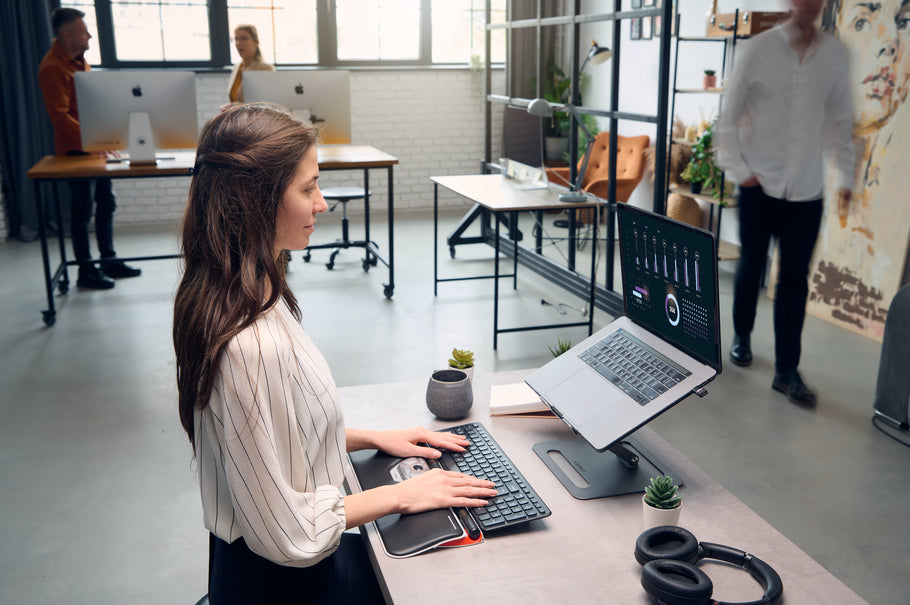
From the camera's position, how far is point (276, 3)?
659 centimetres

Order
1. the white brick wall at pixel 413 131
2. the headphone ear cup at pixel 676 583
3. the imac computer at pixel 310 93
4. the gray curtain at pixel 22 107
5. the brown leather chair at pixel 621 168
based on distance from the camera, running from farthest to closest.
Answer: the white brick wall at pixel 413 131 → the gray curtain at pixel 22 107 → the brown leather chair at pixel 621 168 → the imac computer at pixel 310 93 → the headphone ear cup at pixel 676 583

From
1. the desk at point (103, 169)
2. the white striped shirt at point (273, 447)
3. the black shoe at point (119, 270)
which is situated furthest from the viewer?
the black shoe at point (119, 270)

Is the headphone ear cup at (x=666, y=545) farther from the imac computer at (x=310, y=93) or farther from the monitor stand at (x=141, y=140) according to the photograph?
the monitor stand at (x=141, y=140)

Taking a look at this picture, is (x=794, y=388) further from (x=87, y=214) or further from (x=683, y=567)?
(x=87, y=214)

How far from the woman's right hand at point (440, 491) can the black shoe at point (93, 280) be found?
4167 millimetres

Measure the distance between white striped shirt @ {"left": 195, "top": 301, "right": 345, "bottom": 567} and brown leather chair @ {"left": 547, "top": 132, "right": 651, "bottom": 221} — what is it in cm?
458

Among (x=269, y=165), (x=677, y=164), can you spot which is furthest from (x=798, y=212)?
(x=269, y=165)

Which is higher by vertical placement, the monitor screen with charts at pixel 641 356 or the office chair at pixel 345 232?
the monitor screen with charts at pixel 641 356

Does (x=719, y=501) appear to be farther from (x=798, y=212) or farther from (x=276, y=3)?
(x=276, y=3)

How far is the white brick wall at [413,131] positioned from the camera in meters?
6.86

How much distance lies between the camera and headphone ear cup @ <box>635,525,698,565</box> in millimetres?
1014

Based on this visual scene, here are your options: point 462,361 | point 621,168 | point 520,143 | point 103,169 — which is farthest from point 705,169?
point 462,361

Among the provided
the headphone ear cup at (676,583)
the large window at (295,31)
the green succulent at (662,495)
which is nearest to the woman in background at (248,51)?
the large window at (295,31)

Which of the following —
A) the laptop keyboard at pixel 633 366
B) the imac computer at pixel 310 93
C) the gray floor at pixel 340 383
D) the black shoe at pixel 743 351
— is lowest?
the gray floor at pixel 340 383
